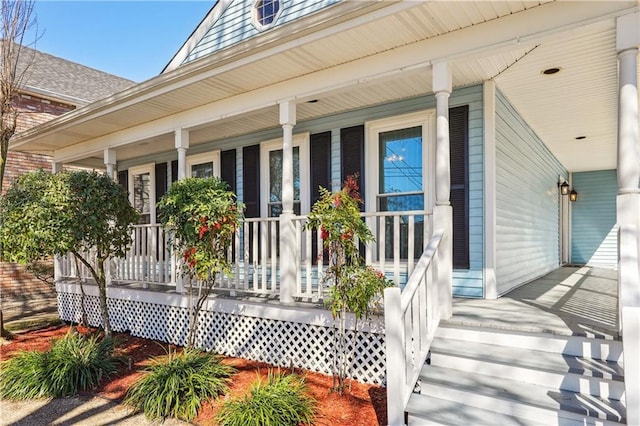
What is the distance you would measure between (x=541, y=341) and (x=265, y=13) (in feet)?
22.1

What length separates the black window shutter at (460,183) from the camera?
4.90 meters

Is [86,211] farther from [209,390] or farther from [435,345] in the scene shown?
[435,345]

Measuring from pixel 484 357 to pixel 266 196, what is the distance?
4.66m

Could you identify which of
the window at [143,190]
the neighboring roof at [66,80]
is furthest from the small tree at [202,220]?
the neighboring roof at [66,80]

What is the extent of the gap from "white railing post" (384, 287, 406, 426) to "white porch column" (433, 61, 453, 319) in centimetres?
106

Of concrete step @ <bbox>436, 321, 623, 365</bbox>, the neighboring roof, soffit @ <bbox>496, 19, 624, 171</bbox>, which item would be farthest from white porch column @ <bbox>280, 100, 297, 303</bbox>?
the neighboring roof

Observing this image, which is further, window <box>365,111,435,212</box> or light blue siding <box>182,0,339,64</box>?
light blue siding <box>182,0,339,64</box>

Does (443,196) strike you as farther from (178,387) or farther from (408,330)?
(178,387)

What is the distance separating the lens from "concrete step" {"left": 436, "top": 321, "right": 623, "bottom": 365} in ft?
9.48

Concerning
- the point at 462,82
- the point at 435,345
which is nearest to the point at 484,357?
the point at 435,345

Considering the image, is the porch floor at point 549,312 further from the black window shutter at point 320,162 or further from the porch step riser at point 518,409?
the black window shutter at point 320,162

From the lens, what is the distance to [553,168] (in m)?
9.30

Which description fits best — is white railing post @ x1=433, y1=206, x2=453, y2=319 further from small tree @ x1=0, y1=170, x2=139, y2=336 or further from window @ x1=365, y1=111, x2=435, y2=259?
small tree @ x1=0, y1=170, x2=139, y2=336

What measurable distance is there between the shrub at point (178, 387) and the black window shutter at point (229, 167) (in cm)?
382
